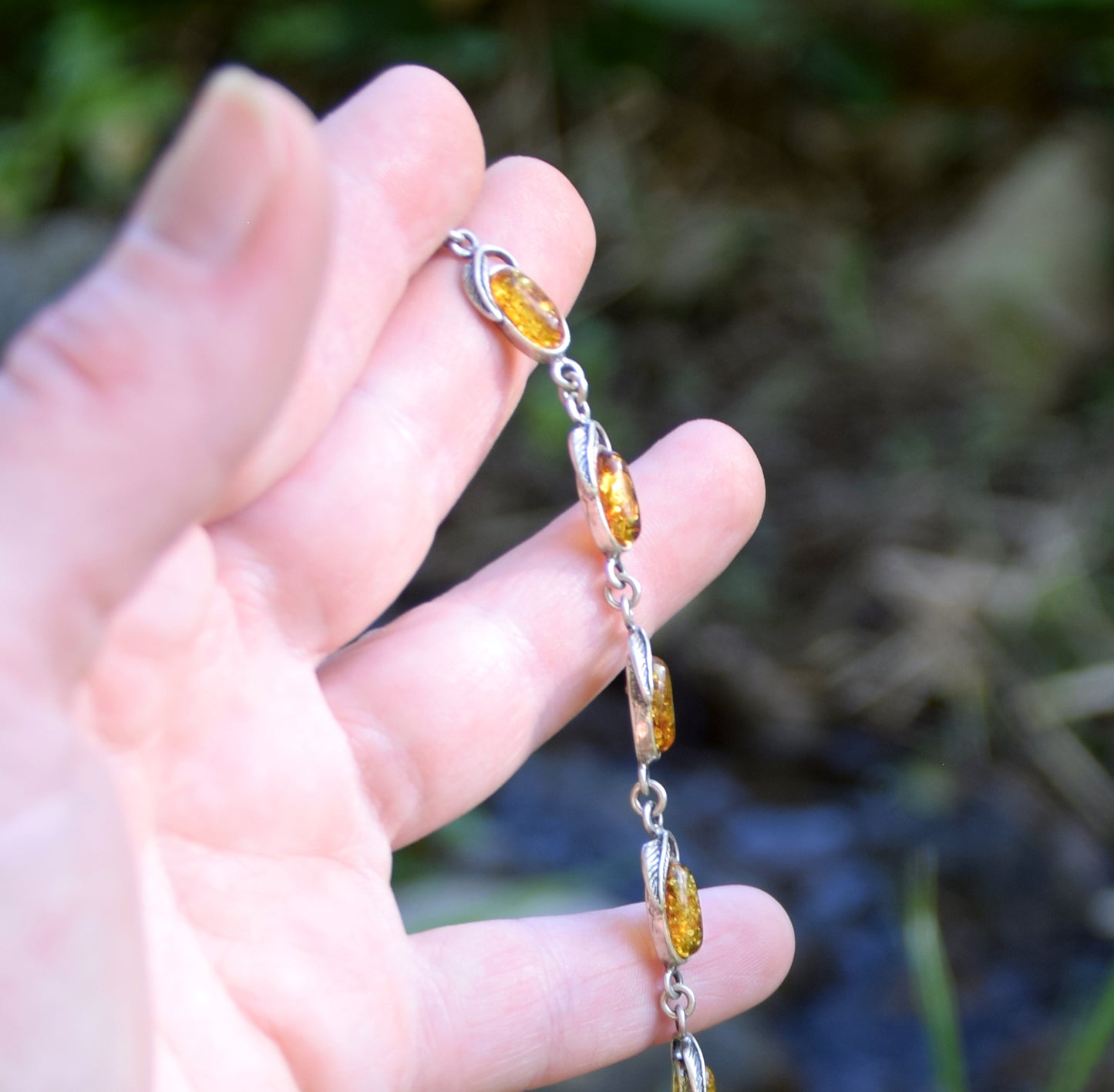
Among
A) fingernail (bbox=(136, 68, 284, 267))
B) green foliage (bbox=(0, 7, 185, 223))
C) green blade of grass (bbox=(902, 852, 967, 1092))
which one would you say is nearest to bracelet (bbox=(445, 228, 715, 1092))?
green blade of grass (bbox=(902, 852, 967, 1092))

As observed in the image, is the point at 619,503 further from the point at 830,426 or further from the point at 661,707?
the point at 830,426

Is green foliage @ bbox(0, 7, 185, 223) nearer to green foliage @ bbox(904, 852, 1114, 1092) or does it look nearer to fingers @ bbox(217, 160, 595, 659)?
fingers @ bbox(217, 160, 595, 659)

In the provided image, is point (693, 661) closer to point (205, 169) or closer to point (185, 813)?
point (185, 813)

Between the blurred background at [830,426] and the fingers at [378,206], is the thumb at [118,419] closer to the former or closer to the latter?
the fingers at [378,206]

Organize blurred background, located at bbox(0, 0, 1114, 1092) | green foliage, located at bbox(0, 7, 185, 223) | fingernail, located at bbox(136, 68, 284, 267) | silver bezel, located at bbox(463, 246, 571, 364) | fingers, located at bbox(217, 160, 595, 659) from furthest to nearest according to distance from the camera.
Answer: green foliage, located at bbox(0, 7, 185, 223), blurred background, located at bbox(0, 0, 1114, 1092), silver bezel, located at bbox(463, 246, 571, 364), fingers, located at bbox(217, 160, 595, 659), fingernail, located at bbox(136, 68, 284, 267)

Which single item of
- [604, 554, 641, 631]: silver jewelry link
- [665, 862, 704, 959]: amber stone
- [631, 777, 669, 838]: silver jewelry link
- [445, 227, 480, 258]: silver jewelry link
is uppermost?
[445, 227, 480, 258]: silver jewelry link

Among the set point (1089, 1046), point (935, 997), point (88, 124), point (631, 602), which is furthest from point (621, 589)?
point (88, 124)

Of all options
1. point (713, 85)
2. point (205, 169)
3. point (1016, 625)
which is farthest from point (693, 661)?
point (713, 85)

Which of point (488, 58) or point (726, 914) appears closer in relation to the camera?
point (726, 914)
